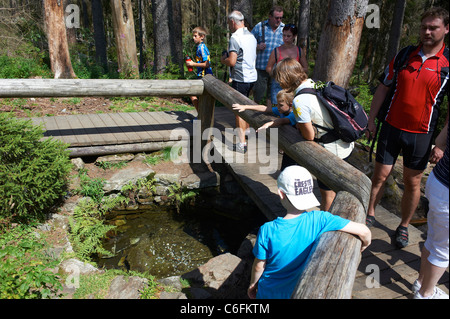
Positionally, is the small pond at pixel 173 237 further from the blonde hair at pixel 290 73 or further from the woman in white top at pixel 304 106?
the blonde hair at pixel 290 73

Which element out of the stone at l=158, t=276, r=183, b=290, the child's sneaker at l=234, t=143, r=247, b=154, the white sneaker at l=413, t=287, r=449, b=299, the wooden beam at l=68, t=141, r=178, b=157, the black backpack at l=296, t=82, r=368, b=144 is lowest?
the stone at l=158, t=276, r=183, b=290

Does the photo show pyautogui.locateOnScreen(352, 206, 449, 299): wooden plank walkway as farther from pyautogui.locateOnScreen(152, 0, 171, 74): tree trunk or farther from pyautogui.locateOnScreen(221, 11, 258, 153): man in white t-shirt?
pyautogui.locateOnScreen(152, 0, 171, 74): tree trunk

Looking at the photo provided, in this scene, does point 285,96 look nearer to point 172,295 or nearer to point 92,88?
Result: point 172,295

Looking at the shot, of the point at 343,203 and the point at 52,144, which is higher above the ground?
the point at 343,203

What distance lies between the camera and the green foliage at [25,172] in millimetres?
4273

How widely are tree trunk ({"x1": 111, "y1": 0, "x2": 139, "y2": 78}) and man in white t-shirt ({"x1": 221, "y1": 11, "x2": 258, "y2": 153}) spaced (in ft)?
16.5

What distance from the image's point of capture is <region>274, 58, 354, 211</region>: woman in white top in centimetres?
315

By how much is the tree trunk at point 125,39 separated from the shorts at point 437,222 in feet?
29.2

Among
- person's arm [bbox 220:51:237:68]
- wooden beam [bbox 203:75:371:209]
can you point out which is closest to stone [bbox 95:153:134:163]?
person's arm [bbox 220:51:237:68]

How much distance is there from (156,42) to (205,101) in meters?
4.88

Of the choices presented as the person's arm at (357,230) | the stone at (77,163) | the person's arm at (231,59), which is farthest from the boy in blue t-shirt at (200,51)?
the person's arm at (357,230)

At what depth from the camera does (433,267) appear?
95.8 inches
